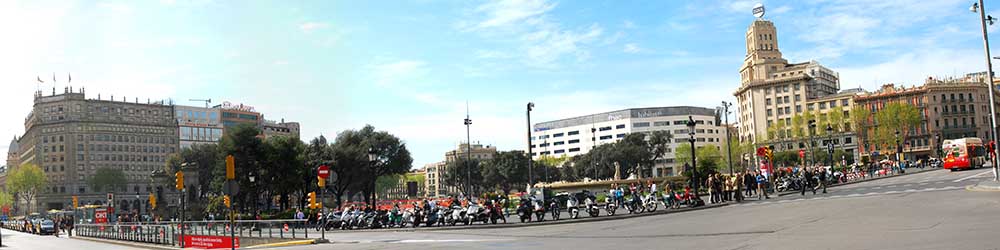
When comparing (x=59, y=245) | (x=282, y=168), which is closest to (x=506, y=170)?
(x=282, y=168)

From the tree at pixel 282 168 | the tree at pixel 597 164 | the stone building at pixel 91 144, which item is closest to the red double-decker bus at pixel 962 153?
the tree at pixel 282 168

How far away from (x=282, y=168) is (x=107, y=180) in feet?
323

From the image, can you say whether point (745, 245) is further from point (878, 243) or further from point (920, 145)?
point (920, 145)

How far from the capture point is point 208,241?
28391 mm

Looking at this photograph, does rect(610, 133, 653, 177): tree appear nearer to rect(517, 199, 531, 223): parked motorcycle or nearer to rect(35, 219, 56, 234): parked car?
rect(35, 219, 56, 234): parked car

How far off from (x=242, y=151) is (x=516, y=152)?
67.4 m

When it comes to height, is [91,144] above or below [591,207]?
above

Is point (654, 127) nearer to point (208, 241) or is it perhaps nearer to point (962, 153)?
point (962, 153)

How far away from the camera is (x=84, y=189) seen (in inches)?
5906

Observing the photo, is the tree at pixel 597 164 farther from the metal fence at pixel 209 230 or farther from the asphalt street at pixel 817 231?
the asphalt street at pixel 817 231

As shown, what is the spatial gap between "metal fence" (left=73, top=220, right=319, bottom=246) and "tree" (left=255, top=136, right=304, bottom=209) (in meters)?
19.4

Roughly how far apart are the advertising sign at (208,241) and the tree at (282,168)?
3003 centimetres

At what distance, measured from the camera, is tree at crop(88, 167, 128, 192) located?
142m

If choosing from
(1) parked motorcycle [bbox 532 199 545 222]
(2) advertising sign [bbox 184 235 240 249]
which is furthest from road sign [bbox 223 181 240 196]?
(1) parked motorcycle [bbox 532 199 545 222]
